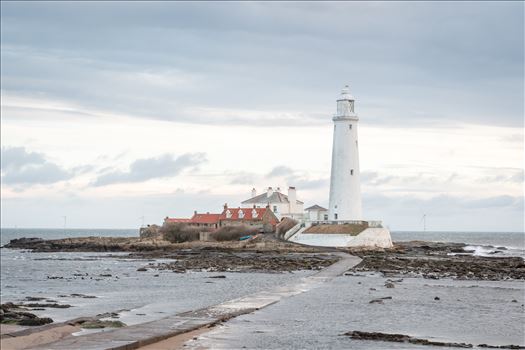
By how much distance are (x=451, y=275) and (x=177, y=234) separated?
141 feet

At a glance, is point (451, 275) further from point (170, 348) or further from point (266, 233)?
point (266, 233)

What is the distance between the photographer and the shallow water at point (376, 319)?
830 inches

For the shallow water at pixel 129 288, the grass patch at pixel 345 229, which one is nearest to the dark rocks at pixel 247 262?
the shallow water at pixel 129 288

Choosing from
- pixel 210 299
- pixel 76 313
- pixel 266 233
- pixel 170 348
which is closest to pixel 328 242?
pixel 266 233

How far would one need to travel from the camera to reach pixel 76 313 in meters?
28.0

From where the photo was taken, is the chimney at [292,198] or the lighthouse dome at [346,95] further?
the chimney at [292,198]

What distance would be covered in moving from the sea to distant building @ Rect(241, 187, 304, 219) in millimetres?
41193

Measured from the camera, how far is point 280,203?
89.3 m

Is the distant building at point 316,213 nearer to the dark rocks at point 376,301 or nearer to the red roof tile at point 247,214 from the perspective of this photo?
the red roof tile at point 247,214

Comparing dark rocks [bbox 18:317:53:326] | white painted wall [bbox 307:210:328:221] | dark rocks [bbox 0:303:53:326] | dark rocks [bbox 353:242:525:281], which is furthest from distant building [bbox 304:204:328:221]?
dark rocks [bbox 18:317:53:326]

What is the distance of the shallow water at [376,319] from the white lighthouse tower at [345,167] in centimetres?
3145

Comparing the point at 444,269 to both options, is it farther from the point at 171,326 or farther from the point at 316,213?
the point at 316,213

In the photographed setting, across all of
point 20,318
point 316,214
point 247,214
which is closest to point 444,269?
point 20,318

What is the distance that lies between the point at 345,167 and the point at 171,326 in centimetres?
4698
